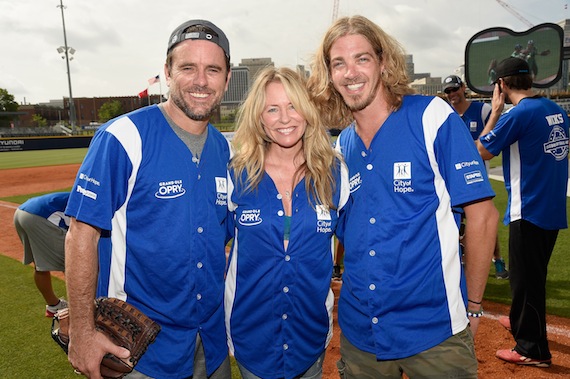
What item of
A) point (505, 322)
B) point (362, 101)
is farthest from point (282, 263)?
point (505, 322)

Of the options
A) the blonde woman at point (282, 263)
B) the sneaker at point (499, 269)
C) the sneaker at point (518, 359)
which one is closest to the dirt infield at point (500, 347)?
the sneaker at point (518, 359)

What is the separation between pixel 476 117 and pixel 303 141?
4.66 metres

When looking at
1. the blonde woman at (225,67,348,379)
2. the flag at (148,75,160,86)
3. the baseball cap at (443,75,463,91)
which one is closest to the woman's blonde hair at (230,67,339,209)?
the blonde woman at (225,67,348,379)

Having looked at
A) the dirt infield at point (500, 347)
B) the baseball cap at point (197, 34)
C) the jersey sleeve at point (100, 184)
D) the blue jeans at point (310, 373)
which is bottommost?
the dirt infield at point (500, 347)

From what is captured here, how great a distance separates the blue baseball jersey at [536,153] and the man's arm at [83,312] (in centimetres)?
333

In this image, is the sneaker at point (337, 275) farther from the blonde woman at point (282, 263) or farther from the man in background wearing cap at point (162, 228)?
the man in background wearing cap at point (162, 228)

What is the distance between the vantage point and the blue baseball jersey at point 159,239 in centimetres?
236

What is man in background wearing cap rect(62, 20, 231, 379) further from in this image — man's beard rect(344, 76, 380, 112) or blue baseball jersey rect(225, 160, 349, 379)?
man's beard rect(344, 76, 380, 112)

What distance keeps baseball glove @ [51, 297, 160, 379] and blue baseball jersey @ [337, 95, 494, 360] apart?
3.67 feet

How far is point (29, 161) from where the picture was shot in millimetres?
27781

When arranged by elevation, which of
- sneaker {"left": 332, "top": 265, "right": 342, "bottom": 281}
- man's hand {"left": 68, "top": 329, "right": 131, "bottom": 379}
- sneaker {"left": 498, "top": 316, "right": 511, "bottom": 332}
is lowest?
sneaker {"left": 498, "top": 316, "right": 511, "bottom": 332}

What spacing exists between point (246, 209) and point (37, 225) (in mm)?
3964

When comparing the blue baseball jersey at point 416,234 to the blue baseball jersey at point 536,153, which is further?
the blue baseball jersey at point 536,153

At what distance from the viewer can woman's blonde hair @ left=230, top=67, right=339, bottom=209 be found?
2.63 m
